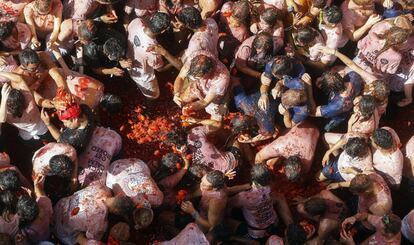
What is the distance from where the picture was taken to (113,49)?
25.9 ft

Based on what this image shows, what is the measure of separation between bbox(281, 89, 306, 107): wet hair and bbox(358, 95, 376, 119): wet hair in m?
0.77

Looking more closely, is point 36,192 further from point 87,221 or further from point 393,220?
point 393,220

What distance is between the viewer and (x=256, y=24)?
28.6 feet

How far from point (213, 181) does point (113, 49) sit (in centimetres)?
231

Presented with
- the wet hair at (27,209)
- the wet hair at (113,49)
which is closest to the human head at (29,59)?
the wet hair at (113,49)

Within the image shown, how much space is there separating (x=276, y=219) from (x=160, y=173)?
1.70 metres

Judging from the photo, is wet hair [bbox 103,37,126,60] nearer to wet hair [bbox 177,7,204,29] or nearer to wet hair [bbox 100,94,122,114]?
Answer: wet hair [bbox 100,94,122,114]

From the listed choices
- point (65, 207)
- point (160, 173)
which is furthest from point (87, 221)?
point (160, 173)

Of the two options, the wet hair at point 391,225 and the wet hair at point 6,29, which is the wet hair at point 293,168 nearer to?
the wet hair at point 391,225

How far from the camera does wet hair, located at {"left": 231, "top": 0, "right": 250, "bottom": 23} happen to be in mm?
8250

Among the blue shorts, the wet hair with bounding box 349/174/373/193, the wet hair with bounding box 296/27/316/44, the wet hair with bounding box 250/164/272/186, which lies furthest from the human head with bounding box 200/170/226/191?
the wet hair with bounding box 296/27/316/44

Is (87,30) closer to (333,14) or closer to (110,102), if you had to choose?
(110,102)

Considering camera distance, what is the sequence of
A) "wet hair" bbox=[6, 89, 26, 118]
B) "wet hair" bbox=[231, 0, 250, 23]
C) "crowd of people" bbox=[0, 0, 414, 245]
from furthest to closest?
"wet hair" bbox=[231, 0, 250, 23]
"wet hair" bbox=[6, 89, 26, 118]
"crowd of people" bbox=[0, 0, 414, 245]

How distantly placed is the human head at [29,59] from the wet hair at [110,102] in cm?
128
